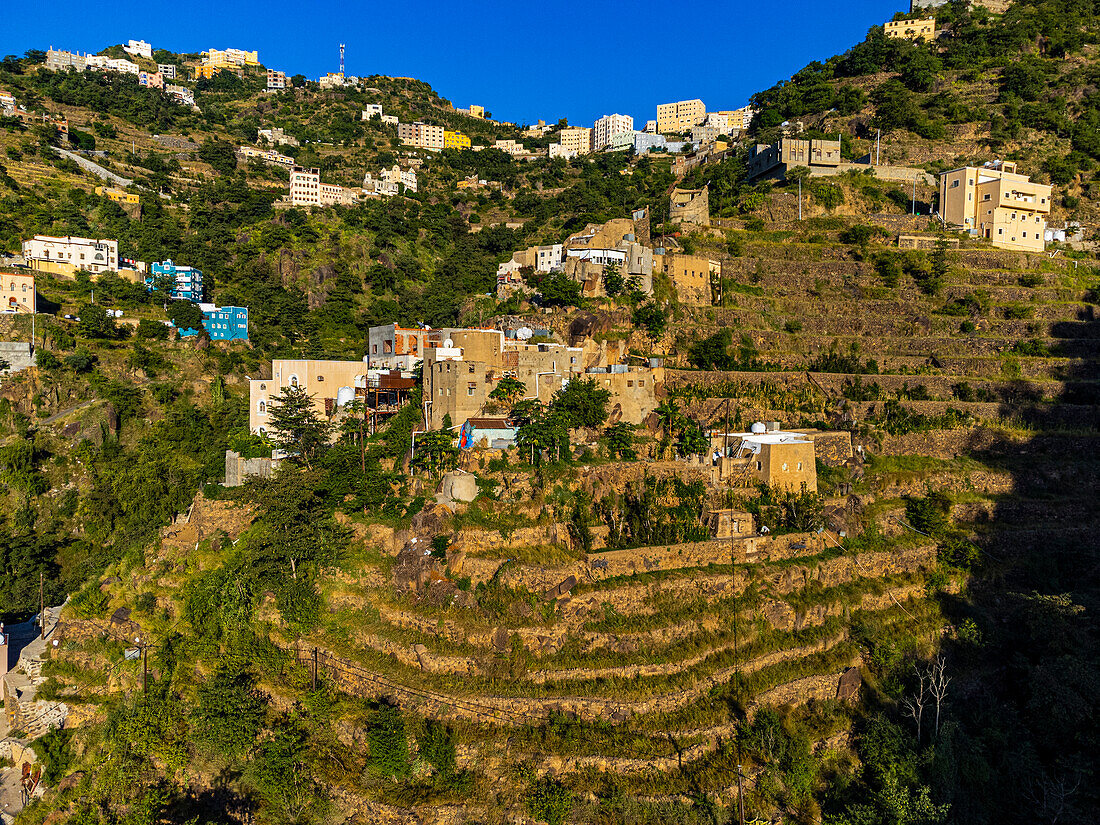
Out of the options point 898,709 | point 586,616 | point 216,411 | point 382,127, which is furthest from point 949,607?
point 382,127

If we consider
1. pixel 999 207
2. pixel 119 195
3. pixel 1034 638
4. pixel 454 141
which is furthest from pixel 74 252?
pixel 454 141

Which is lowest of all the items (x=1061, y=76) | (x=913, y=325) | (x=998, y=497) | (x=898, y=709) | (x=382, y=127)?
(x=898, y=709)

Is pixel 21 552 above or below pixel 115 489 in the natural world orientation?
below

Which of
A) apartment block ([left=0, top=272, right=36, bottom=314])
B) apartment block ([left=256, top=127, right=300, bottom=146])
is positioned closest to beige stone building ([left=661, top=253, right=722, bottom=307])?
apartment block ([left=0, top=272, right=36, bottom=314])

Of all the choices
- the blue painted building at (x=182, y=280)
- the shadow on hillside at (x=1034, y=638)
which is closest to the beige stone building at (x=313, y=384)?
the shadow on hillside at (x=1034, y=638)

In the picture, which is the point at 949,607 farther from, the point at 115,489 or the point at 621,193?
the point at 621,193
